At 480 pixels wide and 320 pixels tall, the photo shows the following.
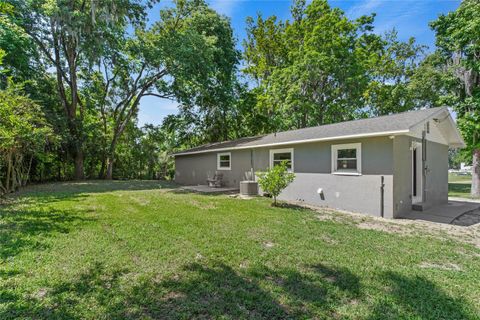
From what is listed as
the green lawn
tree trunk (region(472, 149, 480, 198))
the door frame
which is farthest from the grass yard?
the green lawn

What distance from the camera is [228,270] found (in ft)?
10.7

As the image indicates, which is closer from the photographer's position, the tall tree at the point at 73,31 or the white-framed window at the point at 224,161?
the tall tree at the point at 73,31

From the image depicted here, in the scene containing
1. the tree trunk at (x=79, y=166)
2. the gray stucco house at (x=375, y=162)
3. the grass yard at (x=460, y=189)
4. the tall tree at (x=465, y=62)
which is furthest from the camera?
the tree trunk at (x=79, y=166)

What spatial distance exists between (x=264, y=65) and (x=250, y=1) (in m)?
8.81

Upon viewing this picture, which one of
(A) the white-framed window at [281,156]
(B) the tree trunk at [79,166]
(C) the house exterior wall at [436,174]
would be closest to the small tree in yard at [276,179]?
(A) the white-framed window at [281,156]

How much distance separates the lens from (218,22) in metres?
17.1

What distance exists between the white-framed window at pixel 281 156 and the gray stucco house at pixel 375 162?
0.04m

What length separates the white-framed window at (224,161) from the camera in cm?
1247

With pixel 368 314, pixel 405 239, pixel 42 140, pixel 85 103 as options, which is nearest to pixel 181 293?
pixel 368 314

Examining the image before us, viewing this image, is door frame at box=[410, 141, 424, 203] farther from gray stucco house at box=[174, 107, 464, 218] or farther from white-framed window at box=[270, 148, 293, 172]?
white-framed window at box=[270, 148, 293, 172]

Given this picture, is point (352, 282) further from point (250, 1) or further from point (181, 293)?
point (250, 1)

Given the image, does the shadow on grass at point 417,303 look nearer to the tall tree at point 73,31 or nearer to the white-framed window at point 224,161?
the white-framed window at point 224,161

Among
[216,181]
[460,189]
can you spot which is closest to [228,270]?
[216,181]

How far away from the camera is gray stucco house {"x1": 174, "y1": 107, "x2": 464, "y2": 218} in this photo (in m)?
6.50
